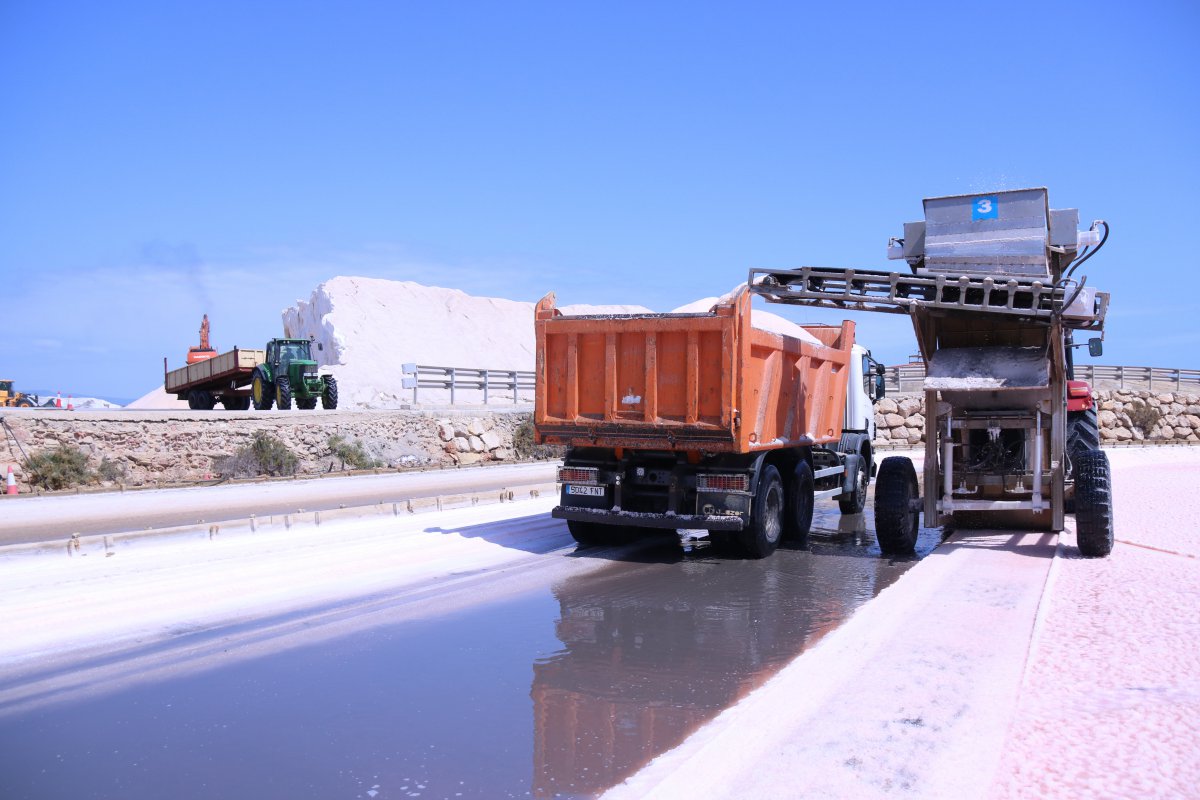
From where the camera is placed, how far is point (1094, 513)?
9570mm

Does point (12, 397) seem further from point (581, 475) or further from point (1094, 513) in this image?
point (1094, 513)

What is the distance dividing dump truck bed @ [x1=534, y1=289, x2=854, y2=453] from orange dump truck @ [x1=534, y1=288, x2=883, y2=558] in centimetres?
1

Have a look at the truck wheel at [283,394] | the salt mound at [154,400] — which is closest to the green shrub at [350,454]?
the truck wheel at [283,394]

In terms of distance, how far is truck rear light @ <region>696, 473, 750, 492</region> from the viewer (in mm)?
10211

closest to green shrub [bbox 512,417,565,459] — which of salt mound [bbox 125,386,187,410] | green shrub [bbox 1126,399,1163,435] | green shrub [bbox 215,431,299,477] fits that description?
green shrub [bbox 215,431,299,477]

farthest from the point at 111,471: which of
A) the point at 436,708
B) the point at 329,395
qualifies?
the point at 436,708

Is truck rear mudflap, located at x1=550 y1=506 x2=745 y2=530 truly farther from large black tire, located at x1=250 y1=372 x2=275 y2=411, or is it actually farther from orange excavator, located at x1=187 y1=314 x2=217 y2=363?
orange excavator, located at x1=187 y1=314 x2=217 y2=363

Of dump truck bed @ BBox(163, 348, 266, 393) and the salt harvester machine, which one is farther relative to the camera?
dump truck bed @ BBox(163, 348, 266, 393)

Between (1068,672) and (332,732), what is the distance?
432 cm

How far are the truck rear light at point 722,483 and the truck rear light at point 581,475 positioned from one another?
1245 mm

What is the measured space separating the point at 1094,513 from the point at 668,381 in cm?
456

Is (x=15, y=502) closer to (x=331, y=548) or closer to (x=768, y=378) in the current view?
(x=331, y=548)

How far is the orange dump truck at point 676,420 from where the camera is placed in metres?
10.2

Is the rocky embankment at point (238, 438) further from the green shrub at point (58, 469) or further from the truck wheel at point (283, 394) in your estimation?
the truck wheel at point (283, 394)
